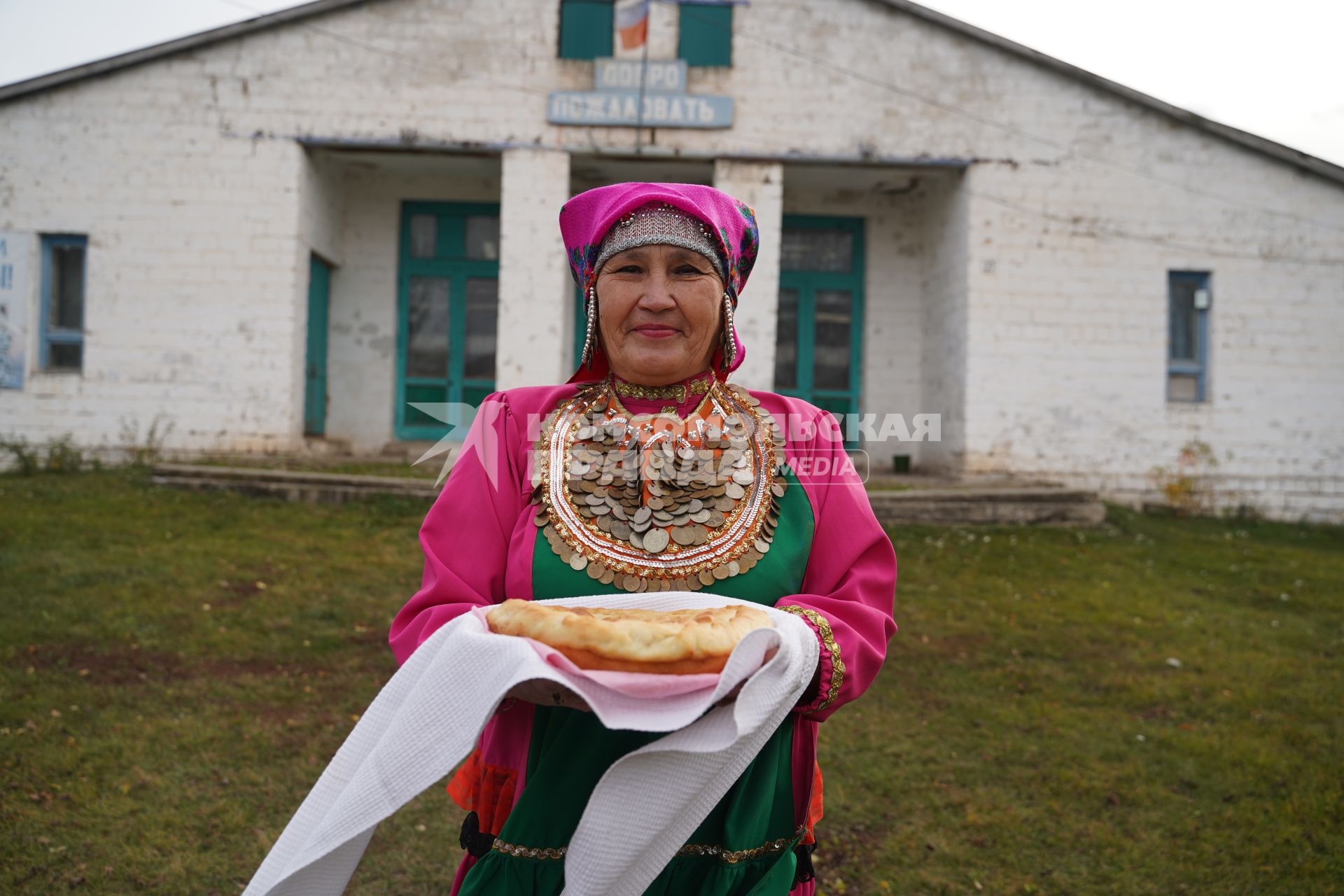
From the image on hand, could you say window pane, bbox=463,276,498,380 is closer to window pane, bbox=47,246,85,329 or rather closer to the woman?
window pane, bbox=47,246,85,329

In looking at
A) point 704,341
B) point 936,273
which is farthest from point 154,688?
point 936,273

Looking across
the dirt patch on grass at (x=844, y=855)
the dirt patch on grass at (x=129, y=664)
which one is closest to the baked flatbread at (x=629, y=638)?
the dirt patch on grass at (x=844, y=855)

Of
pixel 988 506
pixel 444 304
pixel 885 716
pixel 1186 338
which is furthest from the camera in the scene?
pixel 444 304

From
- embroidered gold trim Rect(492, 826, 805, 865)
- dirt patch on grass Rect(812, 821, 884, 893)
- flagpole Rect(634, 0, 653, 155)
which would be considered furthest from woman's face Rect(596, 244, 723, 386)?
flagpole Rect(634, 0, 653, 155)

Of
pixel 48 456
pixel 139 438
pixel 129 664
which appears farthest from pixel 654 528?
pixel 48 456

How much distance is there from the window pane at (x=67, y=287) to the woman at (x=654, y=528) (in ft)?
36.0

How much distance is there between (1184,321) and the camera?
10711 millimetres

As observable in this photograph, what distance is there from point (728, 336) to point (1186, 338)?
10913 millimetres

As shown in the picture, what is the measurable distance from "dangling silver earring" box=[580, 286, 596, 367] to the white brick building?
855 cm

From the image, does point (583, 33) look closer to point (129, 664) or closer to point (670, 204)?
point (129, 664)

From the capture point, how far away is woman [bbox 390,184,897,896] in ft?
5.23

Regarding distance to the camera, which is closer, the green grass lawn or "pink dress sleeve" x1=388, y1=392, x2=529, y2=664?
"pink dress sleeve" x1=388, y1=392, x2=529, y2=664

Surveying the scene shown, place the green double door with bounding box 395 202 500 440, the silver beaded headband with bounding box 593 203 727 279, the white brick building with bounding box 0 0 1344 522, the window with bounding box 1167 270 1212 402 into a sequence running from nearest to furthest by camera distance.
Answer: the silver beaded headband with bounding box 593 203 727 279
the white brick building with bounding box 0 0 1344 522
the window with bounding box 1167 270 1212 402
the green double door with bounding box 395 202 500 440

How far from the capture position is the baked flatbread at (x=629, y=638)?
1376mm
